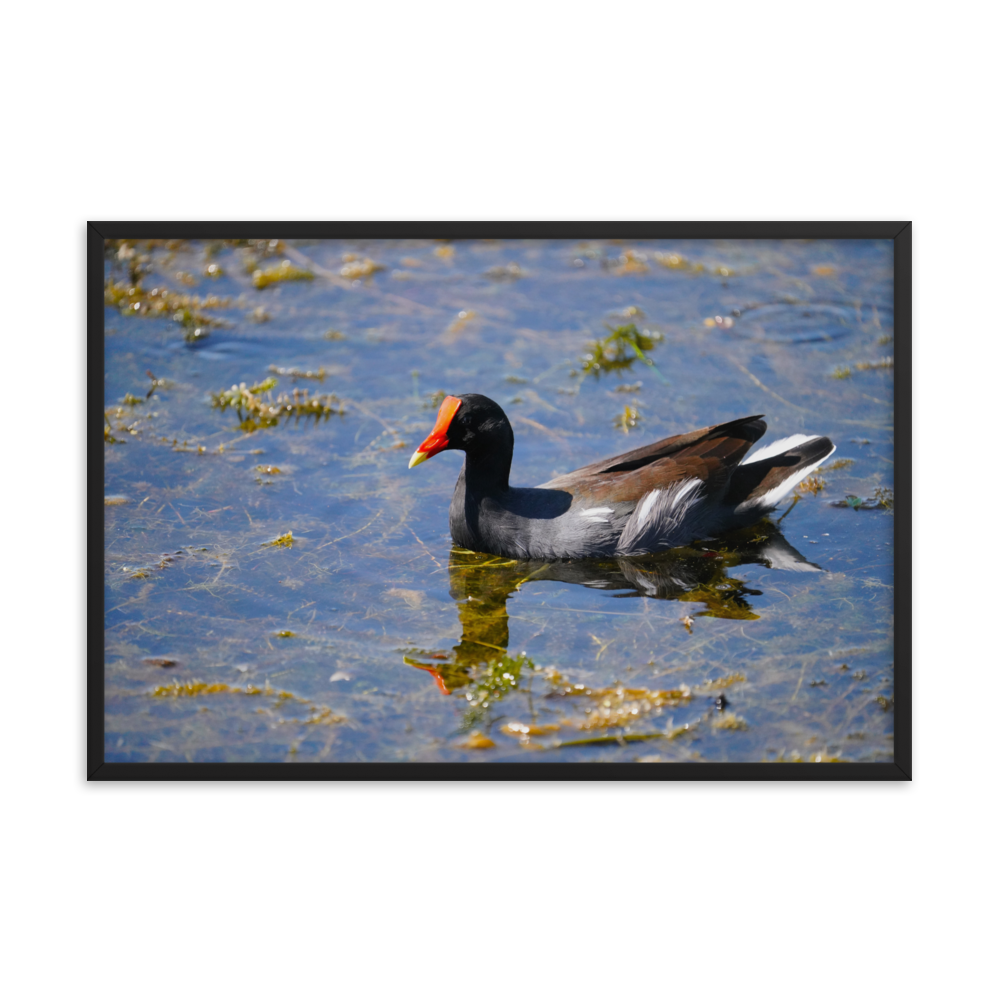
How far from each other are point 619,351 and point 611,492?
2.18m

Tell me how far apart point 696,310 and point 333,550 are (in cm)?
359

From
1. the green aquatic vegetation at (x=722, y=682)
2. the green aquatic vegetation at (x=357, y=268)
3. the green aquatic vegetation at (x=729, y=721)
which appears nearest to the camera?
the green aquatic vegetation at (x=729, y=721)

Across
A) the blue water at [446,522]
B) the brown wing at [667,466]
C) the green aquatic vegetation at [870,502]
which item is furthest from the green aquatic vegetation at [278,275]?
the green aquatic vegetation at [870,502]

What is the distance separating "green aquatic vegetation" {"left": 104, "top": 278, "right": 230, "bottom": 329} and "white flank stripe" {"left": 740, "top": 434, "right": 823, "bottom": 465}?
390 centimetres

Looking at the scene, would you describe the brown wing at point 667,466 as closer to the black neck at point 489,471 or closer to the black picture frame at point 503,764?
the black neck at point 489,471

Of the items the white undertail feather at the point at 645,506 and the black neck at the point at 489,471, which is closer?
the white undertail feather at the point at 645,506

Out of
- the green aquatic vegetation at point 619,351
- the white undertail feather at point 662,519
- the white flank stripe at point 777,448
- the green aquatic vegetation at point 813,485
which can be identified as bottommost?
the white undertail feather at point 662,519

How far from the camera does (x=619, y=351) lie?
7926 mm

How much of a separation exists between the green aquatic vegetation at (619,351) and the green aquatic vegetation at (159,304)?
2.57 m

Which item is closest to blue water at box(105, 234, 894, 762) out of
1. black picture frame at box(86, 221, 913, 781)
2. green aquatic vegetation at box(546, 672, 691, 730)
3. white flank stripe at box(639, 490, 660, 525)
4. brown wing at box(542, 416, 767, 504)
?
green aquatic vegetation at box(546, 672, 691, 730)

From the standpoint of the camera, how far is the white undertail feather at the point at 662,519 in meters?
5.94

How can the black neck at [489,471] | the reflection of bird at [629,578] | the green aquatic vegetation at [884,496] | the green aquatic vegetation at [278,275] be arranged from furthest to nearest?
the green aquatic vegetation at [278,275], the green aquatic vegetation at [884,496], the black neck at [489,471], the reflection of bird at [629,578]

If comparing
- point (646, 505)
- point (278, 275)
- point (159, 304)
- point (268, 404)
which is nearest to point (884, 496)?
point (646, 505)
